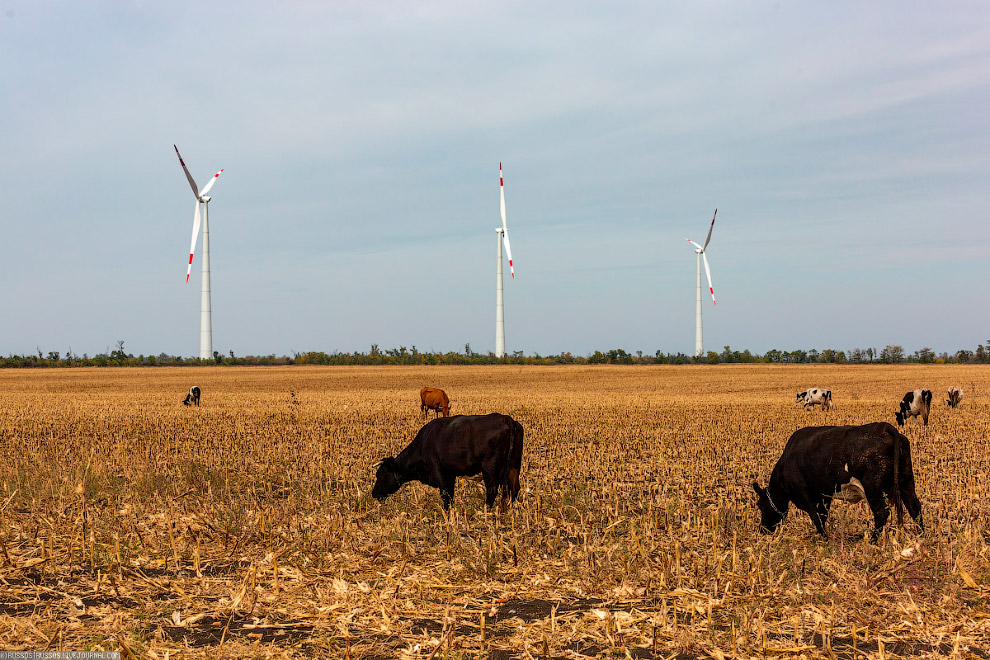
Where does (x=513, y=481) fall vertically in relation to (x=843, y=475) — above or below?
below

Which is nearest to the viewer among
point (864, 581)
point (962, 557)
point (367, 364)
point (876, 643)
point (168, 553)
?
point (876, 643)

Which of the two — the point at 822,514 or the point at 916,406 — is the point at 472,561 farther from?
the point at 916,406

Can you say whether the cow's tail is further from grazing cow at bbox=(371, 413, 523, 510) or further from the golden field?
grazing cow at bbox=(371, 413, 523, 510)

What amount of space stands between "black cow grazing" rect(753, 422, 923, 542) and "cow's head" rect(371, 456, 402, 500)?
5253 millimetres

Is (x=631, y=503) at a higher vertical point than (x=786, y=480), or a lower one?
lower

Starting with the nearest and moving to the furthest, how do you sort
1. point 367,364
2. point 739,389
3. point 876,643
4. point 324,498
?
point 876,643
point 324,498
point 739,389
point 367,364

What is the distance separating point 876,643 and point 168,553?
24.7 feet

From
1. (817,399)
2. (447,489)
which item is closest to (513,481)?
(447,489)

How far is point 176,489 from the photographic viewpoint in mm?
11680

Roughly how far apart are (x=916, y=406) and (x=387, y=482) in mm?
18577

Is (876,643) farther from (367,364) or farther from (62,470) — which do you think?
(367,364)

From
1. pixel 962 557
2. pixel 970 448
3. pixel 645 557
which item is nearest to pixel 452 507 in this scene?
pixel 645 557

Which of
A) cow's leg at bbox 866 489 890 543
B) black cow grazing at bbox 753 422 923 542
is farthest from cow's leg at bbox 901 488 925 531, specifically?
cow's leg at bbox 866 489 890 543

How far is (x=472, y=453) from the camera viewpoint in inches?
398
